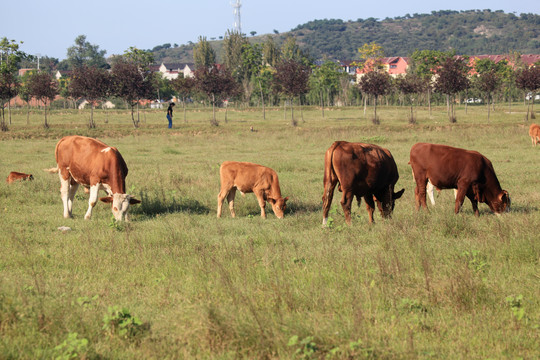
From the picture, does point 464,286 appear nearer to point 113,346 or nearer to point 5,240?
point 113,346

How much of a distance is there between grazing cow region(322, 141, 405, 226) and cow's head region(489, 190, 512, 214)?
2104 millimetres

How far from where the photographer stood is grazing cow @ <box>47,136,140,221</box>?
441 inches

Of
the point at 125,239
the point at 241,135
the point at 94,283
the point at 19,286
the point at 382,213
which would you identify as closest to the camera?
the point at 19,286

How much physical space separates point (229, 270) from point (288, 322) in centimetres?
210

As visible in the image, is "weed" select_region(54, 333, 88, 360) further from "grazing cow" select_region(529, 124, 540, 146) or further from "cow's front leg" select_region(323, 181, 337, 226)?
"grazing cow" select_region(529, 124, 540, 146)

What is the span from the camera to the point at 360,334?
4984 millimetres

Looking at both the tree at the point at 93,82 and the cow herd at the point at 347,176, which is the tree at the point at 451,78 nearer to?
the tree at the point at 93,82

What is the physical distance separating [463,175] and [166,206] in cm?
655

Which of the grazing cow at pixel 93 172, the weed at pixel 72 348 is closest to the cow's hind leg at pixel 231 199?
the grazing cow at pixel 93 172

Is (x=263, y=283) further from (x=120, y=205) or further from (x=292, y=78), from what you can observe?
(x=292, y=78)

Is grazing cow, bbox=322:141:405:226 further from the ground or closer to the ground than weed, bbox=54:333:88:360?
further from the ground

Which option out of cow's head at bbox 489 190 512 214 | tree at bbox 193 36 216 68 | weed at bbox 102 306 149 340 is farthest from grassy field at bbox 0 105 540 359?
tree at bbox 193 36 216 68

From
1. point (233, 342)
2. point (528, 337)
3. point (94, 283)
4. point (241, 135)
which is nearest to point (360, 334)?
point (233, 342)

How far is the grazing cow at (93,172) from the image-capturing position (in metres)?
11.2
